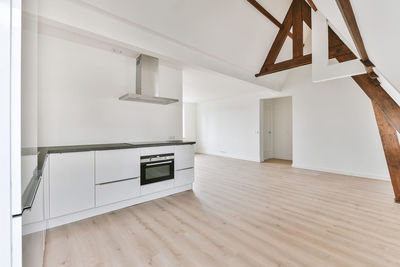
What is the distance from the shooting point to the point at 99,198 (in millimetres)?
2441

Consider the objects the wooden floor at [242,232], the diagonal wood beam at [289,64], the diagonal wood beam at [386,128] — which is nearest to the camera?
the wooden floor at [242,232]

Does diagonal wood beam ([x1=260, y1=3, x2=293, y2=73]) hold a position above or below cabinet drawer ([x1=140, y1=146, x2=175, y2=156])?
above

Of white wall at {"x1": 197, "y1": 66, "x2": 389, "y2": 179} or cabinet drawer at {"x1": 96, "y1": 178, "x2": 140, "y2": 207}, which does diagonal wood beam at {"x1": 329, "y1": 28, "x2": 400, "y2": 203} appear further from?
cabinet drawer at {"x1": 96, "y1": 178, "x2": 140, "y2": 207}

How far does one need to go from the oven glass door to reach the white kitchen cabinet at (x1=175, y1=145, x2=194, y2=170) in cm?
13

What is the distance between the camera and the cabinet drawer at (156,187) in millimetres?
2889

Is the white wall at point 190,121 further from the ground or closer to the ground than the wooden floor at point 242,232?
further from the ground

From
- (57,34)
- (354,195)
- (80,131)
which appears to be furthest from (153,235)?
(354,195)

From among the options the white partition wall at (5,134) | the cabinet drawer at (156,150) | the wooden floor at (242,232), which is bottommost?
the wooden floor at (242,232)

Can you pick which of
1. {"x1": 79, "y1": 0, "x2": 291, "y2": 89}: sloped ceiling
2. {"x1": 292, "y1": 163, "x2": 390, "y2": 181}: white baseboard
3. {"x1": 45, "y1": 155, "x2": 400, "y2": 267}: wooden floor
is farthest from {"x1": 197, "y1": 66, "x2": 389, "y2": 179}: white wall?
{"x1": 79, "y1": 0, "x2": 291, "y2": 89}: sloped ceiling

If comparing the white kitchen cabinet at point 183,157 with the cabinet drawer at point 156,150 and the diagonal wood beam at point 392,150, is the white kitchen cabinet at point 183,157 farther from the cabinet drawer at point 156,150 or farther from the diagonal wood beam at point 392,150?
the diagonal wood beam at point 392,150

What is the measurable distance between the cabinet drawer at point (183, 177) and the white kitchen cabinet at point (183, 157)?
80 mm

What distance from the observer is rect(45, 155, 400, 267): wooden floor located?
1635mm

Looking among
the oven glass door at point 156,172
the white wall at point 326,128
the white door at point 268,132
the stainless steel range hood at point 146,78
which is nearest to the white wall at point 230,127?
the white wall at point 326,128

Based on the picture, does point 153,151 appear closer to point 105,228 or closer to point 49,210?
point 105,228
